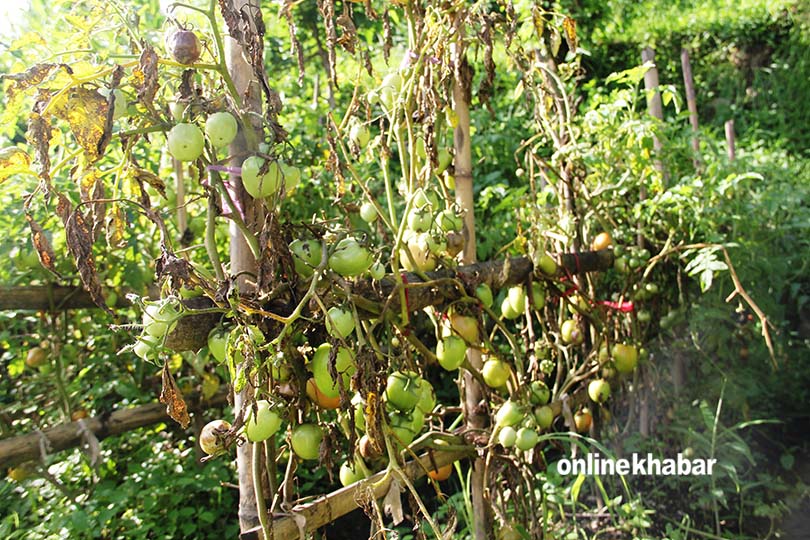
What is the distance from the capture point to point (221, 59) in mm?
812

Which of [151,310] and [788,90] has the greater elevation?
[151,310]

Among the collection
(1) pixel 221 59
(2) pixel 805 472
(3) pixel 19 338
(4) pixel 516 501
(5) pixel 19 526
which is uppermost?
A: (1) pixel 221 59

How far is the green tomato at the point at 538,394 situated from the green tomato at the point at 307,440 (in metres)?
0.80

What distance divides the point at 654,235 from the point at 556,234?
57 cm

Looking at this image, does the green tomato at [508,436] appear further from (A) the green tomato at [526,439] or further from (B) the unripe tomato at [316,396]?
(B) the unripe tomato at [316,396]

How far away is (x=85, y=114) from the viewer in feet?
2.46

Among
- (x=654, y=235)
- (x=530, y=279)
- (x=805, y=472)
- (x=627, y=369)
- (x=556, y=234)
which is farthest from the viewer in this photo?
(x=805, y=472)

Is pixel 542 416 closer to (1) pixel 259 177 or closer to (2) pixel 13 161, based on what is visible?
(1) pixel 259 177

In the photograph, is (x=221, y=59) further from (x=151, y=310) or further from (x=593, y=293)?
(x=593, y=293)

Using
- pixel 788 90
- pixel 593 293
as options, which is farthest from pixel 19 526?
pixel 788 90

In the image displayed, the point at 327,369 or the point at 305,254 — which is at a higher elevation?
the point at 305,254

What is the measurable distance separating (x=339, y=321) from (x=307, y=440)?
0.62ft

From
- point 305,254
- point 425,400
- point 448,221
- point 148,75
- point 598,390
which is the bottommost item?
point 598,390

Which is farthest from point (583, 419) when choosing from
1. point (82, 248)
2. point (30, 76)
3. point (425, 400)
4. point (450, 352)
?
point (30, 76)
